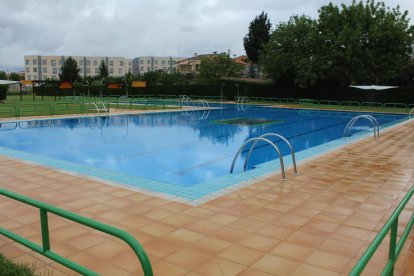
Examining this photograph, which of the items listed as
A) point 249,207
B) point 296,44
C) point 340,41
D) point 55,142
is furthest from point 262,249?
point 296,44

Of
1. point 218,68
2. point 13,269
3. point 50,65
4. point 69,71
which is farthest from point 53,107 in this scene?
point 50,65

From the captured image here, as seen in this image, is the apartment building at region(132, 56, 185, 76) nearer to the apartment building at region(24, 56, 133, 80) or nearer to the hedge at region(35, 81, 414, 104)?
the apartment building at region(24, 56, 133, 80)

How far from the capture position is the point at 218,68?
153 feet

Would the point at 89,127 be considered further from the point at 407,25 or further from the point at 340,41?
the point at 407,25

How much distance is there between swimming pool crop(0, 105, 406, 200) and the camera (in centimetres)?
796

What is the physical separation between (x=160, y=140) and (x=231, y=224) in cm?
938

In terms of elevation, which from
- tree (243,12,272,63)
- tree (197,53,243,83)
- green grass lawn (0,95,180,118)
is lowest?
green grass lawn (0,95,180,118)

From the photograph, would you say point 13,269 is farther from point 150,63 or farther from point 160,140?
point 150,63

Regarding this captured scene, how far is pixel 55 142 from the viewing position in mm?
13008

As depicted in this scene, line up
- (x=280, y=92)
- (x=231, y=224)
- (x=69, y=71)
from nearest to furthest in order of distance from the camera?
(x=231, y=224), (x=280, y=92), (x=69, y=71)

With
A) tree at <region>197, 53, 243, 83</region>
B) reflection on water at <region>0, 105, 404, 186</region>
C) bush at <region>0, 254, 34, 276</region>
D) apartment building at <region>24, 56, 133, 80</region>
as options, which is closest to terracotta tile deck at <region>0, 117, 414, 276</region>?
bush at <region>0, 254, 34, 276</region>

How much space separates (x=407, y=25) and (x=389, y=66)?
11.3 ft

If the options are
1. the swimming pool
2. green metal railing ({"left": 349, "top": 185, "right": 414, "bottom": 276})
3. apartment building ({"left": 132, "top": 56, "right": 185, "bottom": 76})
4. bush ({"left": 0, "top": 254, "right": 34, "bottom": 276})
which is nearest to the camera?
green metal railing ({"left": 349, "top": 185, "right": 414, "bottom": 276})

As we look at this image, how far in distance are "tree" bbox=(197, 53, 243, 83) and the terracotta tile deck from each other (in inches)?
1580
